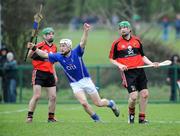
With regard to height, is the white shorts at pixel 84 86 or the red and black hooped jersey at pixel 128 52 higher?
the red and black hooped jersey at pixel 128 52

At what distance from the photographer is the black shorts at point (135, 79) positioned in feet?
53.8

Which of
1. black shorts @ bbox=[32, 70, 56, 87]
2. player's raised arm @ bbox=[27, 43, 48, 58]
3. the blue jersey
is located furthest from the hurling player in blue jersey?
black shorts @ bbox=[32, 70, 56, 87]

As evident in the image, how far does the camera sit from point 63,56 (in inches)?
651

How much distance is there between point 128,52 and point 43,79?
2396mm

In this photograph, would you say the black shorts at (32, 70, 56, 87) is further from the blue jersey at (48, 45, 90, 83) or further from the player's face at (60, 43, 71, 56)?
the player's face at (60, 43, 71, 56)

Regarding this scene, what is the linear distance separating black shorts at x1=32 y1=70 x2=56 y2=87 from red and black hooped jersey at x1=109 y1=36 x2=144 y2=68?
189cm

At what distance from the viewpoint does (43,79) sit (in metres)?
17.7

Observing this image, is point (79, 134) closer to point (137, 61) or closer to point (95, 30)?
point (137, 61)

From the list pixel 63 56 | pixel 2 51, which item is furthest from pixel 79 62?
pixel 2 51

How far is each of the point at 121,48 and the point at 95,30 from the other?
4687 centimetres

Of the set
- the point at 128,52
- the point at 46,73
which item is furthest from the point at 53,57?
the point at 128,52

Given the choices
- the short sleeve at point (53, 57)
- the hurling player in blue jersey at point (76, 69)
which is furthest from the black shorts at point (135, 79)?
the short sleeve at point (53, 57)

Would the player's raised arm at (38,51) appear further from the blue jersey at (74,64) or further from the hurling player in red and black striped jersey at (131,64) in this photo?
the hurling player in red and black striped jersey at (131,64)

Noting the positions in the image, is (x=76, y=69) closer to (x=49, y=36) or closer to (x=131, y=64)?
(x=131, y=64)
